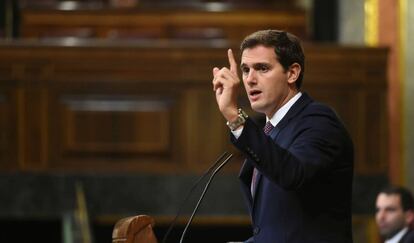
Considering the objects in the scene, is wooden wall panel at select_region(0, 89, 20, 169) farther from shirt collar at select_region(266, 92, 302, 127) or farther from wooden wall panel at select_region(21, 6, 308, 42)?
shirt collar at select_region(266, 92, 302, 127)

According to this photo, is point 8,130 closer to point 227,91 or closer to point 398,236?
point 398,236

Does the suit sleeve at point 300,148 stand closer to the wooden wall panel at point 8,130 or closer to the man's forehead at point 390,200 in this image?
the man's forehead at point 390,200

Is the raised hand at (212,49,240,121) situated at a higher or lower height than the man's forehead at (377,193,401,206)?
higher

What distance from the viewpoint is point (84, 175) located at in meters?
7.59

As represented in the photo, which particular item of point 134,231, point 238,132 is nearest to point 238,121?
point 238,132

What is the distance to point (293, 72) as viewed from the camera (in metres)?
3.03

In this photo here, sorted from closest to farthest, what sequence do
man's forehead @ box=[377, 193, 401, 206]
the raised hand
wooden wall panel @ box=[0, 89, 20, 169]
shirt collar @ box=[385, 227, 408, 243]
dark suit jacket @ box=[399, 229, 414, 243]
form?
the raised hand < dark suit jacket @ box=[399, 229, 414, 243] < shirt collar @ box=[385, 227, 408, 243] < man's forehead @ box=[377, 193, 401, 206] < wooden wall panel @ box=[0, 89, 20, 169]

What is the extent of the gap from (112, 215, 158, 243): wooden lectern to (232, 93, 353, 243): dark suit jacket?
35 centimetres

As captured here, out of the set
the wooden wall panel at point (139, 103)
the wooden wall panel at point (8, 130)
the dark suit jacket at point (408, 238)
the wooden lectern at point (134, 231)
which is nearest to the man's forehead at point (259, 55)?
the wooden lectern at point (134, 231)

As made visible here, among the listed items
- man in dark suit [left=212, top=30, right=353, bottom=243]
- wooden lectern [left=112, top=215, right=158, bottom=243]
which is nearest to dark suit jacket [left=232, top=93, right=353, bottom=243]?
man in dark suit [left=212, top=30, right=353, bottom=243]

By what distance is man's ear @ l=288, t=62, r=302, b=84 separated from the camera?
301 centimetres

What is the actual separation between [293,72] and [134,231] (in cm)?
70

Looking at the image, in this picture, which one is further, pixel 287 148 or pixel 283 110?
pixel 283 110

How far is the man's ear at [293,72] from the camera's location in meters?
3.01
